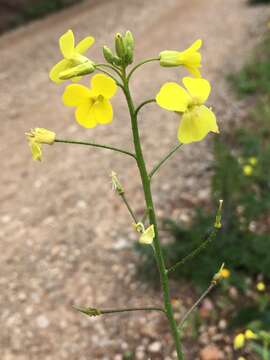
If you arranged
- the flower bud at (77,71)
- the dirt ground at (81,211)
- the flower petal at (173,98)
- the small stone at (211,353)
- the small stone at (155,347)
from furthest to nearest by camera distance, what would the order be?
1. the dirt ground at (81,211)
2. the small stone at (155,347)
3. the small stone at (211,353)
4. the flower bud at (77,71)
5. the flower petal at (173,98)

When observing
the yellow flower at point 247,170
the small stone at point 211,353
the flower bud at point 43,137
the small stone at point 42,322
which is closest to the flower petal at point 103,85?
the flower bud at point 43,137

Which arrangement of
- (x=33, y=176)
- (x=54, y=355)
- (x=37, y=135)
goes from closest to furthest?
1. (x=37, y=135)
2. (x=54, y=355)
3. (x=33, y=176)

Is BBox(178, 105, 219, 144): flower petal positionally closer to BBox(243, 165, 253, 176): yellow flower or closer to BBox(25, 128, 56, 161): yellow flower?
BBox(25, 128, 56, 161): yellow flower

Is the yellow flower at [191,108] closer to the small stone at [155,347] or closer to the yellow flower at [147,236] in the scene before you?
the yellow flower at [147,236]

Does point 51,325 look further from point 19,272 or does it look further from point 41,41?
point 41,41

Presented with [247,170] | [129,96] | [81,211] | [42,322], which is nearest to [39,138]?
[129,96]

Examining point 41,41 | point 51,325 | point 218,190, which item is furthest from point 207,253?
point 41,41
